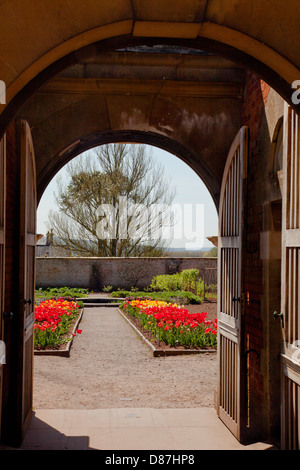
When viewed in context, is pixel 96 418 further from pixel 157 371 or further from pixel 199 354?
pixel 199 354

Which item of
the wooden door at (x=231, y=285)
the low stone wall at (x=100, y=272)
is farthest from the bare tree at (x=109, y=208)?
the wooden door at (x=231, y=285)

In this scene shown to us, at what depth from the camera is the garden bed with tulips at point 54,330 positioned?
29.7 feet

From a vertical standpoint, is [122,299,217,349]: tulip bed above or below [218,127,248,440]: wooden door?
below

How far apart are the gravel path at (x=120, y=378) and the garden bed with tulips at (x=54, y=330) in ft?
0.72

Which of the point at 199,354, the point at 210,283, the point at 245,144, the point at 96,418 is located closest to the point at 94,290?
the point at 210,283

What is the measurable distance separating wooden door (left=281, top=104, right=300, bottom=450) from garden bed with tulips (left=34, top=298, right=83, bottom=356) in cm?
590

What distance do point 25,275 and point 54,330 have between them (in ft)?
18.3

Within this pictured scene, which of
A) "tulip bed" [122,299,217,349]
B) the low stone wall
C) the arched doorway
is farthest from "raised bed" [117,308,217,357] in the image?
the low stone wall

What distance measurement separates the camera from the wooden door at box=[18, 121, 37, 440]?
441 centimetres

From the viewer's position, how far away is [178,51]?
545 cm

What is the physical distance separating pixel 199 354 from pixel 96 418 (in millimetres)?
3895

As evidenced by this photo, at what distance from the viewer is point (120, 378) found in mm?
7504

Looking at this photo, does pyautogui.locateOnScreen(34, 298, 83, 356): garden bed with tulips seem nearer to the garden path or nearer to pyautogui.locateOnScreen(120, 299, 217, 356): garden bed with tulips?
the garden path

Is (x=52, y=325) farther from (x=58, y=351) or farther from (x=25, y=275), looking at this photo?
(x=25, y=275)
